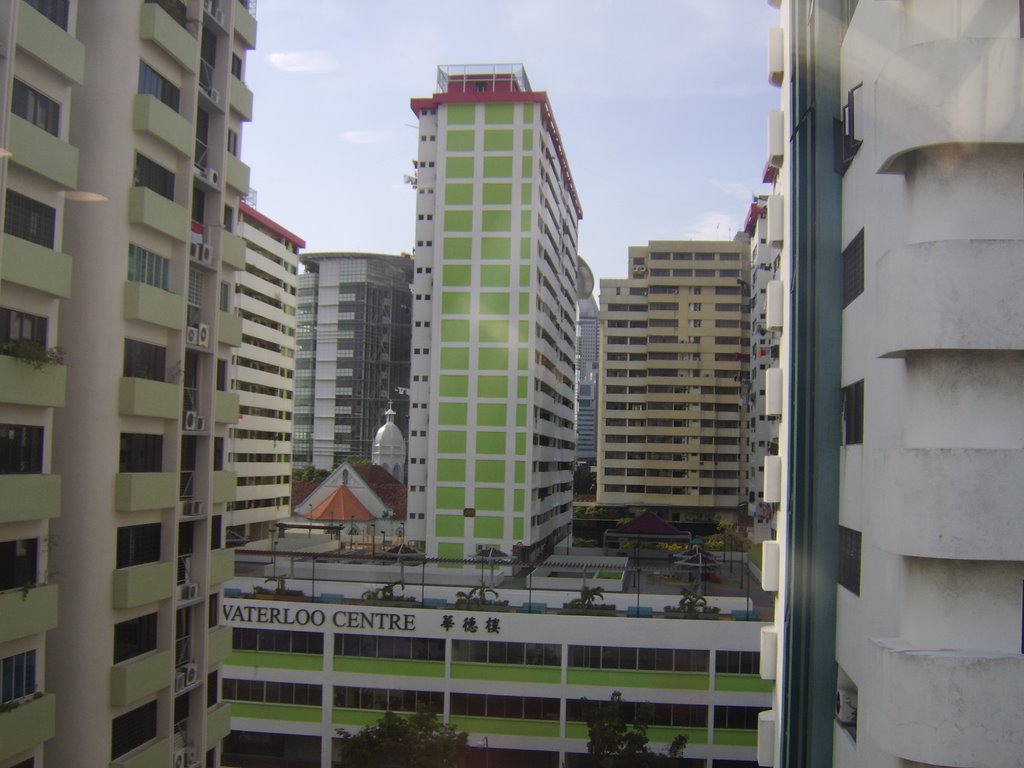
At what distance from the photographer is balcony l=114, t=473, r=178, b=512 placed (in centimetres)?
1119

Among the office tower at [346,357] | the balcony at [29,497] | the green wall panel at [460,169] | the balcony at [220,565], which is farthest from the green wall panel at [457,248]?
the office tower at [346,357]

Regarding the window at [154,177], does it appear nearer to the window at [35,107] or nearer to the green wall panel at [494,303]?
the window at [35,107]

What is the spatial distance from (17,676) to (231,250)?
6.81 meters

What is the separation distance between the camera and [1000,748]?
4086 mm

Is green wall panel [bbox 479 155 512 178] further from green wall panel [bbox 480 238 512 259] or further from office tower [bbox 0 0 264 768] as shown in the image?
office tower [bbox 0 0 264 768]

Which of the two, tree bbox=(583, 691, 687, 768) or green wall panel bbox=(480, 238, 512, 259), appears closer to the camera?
tree bbox=(583, 691, 687, 768)

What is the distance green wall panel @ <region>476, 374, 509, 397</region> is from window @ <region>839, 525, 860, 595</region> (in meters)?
29.1

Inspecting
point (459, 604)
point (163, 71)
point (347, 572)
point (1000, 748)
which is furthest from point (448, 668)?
point (1000, 748)

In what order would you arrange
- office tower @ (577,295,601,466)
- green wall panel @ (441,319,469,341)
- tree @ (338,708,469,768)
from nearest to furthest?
tree @ (338,708,469,768)
green wall panel @ (441,319,469,341)
office tower @ (577,295,601,466)

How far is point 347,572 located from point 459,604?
5.69 meters

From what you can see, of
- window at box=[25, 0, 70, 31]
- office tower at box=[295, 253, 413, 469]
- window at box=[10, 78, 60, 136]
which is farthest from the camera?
office tower at box=[295, 253, 413, 469]

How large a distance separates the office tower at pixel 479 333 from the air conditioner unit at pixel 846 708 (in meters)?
28.9

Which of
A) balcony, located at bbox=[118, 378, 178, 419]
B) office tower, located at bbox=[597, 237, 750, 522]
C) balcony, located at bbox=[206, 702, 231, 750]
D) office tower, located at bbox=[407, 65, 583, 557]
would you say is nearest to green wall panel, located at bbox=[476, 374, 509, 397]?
office tower, located at bbox=[407, 65, 583, 557]

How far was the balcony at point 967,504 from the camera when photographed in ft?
13.5
